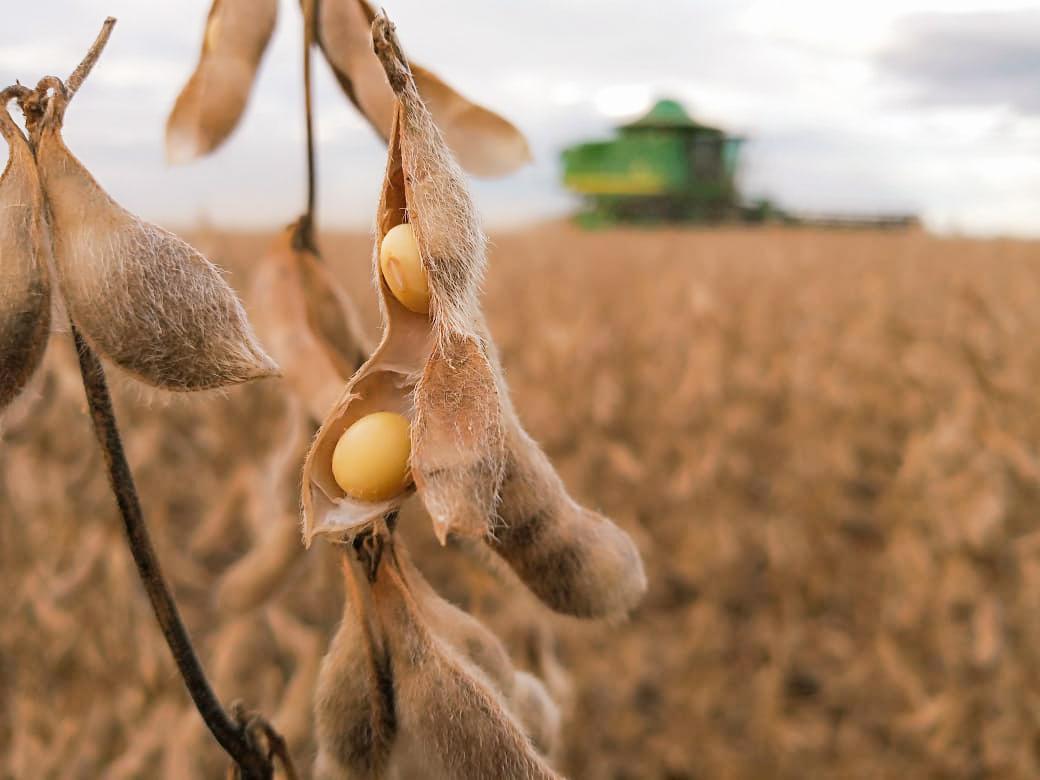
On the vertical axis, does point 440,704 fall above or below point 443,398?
below

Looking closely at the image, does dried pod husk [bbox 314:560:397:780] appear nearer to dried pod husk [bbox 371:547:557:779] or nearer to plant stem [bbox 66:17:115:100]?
dried pod husk [bbox 371:547:557:779]

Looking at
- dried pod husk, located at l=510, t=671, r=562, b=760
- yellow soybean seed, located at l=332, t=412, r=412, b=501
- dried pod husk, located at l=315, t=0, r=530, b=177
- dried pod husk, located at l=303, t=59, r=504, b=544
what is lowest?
dried pod husk, located at l=510, t=671, r=562, b=760

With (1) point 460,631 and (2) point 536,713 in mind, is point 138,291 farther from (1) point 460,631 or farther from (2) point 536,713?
(2) point 536,713

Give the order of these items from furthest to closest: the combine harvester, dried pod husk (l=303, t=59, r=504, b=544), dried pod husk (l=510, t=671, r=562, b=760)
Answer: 1. the combine harvester
2. dried pod husk (l=510, t=671, r=562, b=760)
3. dried pod husk (l=303, t=59, r=504, b=544)

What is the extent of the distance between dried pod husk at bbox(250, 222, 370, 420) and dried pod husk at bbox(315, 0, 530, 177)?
0.10 metres

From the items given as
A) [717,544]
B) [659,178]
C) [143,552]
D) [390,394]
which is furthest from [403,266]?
[659,178]

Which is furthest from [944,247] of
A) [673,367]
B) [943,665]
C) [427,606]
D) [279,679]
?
[427,606]

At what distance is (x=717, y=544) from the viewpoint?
3787mm

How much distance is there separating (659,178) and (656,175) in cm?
7

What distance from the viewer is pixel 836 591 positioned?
149 inches

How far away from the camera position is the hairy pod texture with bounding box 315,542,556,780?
0.40 meters

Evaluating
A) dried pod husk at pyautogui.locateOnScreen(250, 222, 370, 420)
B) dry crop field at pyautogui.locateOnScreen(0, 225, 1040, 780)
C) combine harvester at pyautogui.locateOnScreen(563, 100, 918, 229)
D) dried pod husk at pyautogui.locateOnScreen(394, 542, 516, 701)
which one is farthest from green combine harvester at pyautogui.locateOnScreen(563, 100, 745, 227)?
dried pod husk at pyautogui.locateOnScreen(394, 542, 516, 701)

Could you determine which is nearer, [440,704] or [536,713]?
[440,704]

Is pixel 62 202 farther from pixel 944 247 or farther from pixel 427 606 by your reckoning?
pixel 944 247
